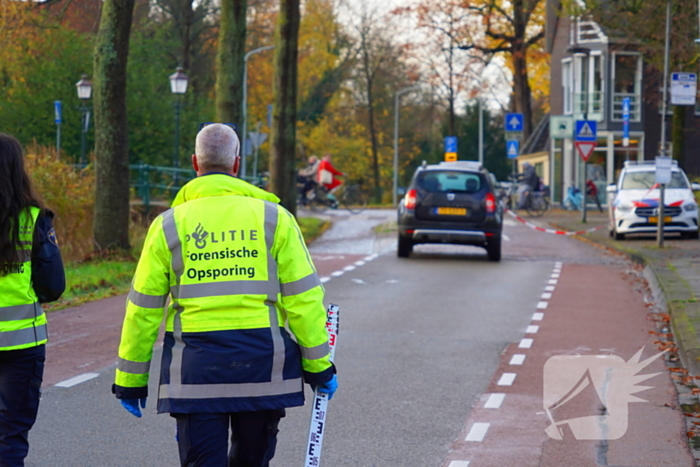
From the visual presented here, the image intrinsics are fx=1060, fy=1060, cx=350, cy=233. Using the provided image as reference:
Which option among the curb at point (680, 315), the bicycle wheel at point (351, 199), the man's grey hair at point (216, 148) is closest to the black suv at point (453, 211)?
the curb at point (680, 315)

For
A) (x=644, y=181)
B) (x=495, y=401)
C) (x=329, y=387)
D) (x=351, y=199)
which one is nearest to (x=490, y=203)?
(x=644, y=181)

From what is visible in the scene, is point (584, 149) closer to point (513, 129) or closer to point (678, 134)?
point (678, 134)

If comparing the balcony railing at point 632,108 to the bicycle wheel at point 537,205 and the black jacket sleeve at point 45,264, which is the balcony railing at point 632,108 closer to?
the bicycle wheel at point 537,205

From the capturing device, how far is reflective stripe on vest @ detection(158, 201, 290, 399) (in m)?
3.64

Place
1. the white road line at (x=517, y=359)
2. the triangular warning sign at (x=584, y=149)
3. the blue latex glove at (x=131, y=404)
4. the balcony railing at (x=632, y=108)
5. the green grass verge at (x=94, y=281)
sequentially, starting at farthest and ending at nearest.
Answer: the balcony railing at (x=632, y=108), the triangular warning sign at (x=584, y=149), the green grass verge at (x=94, y=281), the white road line at (x=517, y=359), the blue latex glove at (x=131, y=404)

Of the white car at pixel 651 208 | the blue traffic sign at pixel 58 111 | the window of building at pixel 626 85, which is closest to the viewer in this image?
the white car at pixel 651 208

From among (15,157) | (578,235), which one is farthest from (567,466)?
(578,235)

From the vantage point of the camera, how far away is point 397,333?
422 inches

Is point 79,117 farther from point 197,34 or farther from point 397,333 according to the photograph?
point 397,333

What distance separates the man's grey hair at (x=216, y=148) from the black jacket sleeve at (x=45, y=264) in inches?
40.6

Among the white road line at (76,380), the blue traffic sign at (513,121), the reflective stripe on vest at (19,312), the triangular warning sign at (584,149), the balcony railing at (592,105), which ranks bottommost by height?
the white road line at (76,380)

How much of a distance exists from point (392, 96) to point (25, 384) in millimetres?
63585

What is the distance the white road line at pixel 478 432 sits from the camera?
20.8 ft

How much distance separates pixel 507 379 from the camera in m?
8.28
